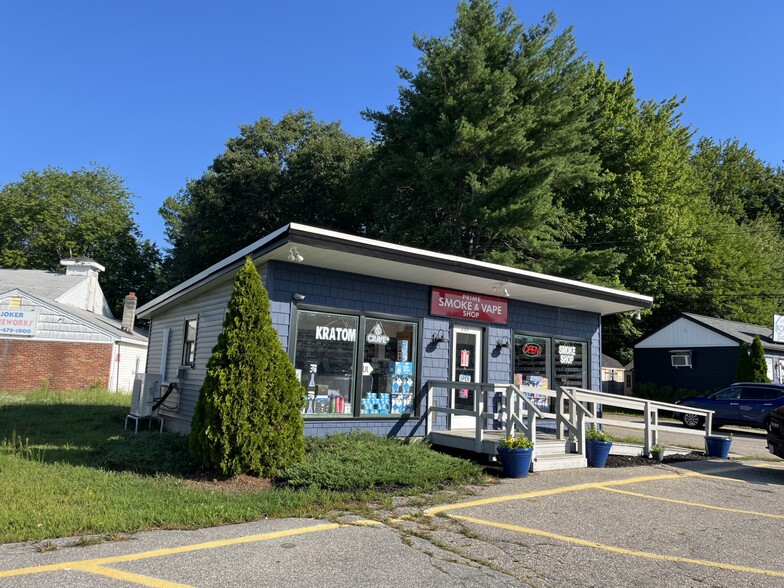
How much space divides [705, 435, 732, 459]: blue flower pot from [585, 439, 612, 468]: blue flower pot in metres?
3.96

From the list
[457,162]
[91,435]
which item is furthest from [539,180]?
[91,435]

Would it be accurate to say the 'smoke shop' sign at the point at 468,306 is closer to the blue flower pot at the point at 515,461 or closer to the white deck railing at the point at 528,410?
the white deck railing at the point at 528,410

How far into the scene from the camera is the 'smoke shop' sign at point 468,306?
38.7 ft

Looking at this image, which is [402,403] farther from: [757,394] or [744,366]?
[744,366]

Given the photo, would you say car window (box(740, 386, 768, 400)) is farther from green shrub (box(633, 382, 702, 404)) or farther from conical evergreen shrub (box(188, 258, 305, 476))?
conical evergreen shrub (box(188, 258, 305, 476))

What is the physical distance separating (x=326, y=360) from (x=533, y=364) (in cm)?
539

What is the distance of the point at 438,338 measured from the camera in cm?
1171

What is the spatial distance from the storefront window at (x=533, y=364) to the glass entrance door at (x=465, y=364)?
3.61ft

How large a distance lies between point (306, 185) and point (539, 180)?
15.7 metres

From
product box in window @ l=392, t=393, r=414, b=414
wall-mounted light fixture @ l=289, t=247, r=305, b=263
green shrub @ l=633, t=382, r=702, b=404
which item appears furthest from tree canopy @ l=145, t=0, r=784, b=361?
wall-mounted light fixture @ l=289, t=247, r=305, b=263

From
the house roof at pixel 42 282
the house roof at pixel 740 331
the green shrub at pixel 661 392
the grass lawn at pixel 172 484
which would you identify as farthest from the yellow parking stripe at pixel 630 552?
the house roof at pixel 42 282

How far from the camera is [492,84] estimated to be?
2397cm

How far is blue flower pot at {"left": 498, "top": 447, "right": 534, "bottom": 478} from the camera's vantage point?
9070mm

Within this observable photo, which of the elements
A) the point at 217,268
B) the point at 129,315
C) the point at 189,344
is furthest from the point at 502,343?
the point at 129,315
